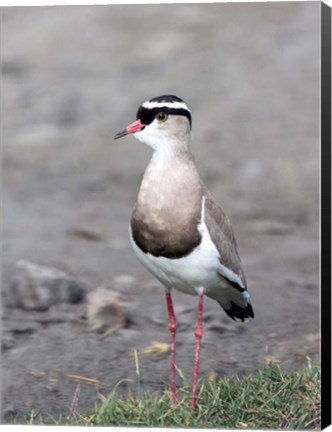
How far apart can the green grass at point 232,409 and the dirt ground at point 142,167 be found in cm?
46

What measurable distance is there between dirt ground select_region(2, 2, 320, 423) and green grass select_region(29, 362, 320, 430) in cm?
46

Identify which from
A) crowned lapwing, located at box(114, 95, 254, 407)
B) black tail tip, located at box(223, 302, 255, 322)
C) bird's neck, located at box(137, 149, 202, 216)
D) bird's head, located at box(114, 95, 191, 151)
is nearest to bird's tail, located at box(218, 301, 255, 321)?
black tail tip, located at box(223, 302, 255, 322)

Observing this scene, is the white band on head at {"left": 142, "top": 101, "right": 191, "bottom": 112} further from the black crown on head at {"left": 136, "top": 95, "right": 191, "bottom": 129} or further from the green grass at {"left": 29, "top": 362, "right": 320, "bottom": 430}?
the green grass at {"left": 29, "top": 362, "right": 320, "bottom": 430}

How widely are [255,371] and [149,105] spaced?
1.34 m

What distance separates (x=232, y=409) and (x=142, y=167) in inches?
134

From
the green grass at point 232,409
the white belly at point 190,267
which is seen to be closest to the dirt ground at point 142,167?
the green grass at point 232,409

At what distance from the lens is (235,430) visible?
5.13 m

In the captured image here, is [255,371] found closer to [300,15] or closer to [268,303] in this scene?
[268,303]

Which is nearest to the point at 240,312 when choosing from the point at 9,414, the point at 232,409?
the point at 232,409

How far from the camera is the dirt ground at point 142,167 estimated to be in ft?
19.8

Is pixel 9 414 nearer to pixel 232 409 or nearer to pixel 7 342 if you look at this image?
pixel 7 342

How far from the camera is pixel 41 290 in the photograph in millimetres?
6621

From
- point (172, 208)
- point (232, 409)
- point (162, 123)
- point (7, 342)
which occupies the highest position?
point (162, 123)

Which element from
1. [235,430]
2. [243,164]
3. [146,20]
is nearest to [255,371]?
[235,430]
